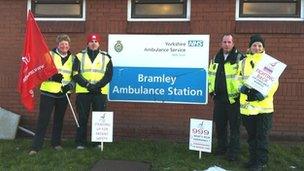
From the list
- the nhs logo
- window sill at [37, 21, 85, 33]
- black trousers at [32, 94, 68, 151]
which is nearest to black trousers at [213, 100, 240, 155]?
the nhs logo

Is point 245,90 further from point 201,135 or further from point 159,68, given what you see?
point 159,68

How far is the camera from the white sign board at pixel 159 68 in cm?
882

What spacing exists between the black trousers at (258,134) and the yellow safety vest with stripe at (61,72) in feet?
8.97

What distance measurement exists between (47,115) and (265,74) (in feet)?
10.9

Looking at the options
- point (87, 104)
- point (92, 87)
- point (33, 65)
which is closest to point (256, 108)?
point (92, 87)

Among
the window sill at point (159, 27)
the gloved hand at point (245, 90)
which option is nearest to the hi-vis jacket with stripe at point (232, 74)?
the gloved hand at point (245, 90)

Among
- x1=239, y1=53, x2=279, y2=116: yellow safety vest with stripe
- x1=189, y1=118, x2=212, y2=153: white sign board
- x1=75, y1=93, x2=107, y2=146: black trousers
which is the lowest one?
x1=189, y1=118, x2=212, y2=153: white sign board

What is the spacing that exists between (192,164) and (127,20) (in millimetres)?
2981

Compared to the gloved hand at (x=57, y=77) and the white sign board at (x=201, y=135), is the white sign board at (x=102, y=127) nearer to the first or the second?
the gloved hand at (x=57, y=77)

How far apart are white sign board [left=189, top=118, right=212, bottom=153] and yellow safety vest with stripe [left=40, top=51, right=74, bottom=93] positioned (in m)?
2.03

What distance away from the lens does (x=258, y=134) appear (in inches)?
278

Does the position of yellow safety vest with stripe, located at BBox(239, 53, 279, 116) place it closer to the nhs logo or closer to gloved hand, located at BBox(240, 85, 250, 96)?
gloved hand, located at BBox(240, 85, 250, 96)

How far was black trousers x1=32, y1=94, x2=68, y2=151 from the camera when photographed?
789cm

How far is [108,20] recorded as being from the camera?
29.8ft
